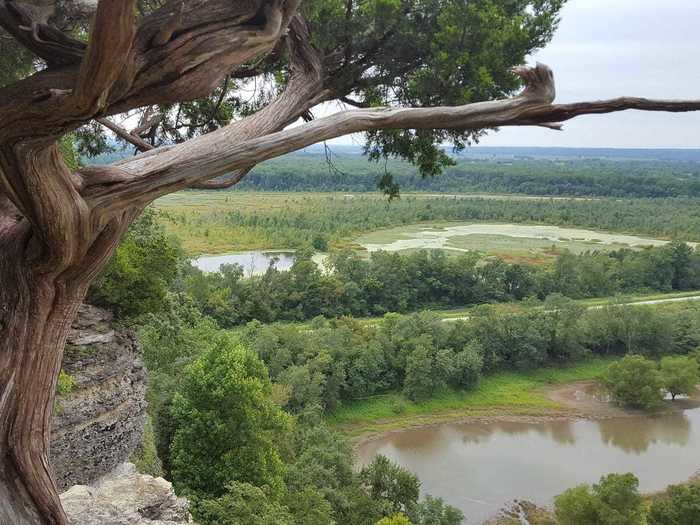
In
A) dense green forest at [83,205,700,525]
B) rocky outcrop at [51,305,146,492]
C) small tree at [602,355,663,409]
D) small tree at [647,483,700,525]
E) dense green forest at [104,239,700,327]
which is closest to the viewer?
rocky outcrop at [51,305,146,492]

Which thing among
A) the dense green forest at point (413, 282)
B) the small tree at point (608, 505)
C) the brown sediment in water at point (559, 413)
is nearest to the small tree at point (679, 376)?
the brown sediment in water at point (559, 413)

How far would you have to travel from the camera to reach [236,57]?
2867mm

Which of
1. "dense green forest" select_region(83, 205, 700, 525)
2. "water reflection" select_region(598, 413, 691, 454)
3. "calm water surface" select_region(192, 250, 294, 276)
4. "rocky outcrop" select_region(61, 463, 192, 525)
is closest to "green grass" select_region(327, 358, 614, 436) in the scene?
"dense green forest" select_region(83, 205, 700, 525)

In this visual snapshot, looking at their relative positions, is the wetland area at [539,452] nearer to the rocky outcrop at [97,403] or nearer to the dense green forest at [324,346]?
Result: the dense green forest at [324,346]

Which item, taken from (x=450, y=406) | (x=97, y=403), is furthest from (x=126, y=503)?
(x=450, y=406)

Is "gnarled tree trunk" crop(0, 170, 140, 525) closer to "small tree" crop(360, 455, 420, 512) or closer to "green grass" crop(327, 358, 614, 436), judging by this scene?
"small tree" crop(360, 455, 420, 512)

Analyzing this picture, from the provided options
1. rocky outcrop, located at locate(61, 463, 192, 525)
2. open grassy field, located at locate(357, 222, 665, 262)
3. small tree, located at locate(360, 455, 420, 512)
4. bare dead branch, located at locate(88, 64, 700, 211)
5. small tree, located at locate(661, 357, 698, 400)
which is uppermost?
bare dead branch, located at locate(88, 64, 700, 211)

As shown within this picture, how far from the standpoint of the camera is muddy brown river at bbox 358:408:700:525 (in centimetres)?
1783

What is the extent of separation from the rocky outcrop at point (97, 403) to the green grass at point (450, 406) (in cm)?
1461

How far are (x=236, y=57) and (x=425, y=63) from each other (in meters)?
1.93

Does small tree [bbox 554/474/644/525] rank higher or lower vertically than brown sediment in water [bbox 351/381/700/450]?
higher

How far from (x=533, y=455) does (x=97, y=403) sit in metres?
16.2

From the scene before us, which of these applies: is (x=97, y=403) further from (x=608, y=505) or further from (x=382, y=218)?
(x=382, y=218)

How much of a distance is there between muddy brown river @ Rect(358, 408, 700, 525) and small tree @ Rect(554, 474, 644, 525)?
8.97 ft
